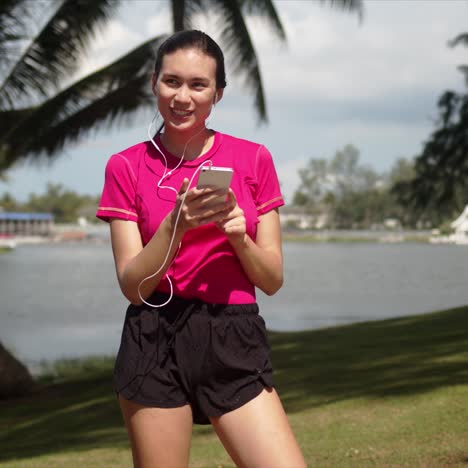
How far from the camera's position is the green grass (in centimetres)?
646

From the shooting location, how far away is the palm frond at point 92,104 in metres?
14.1

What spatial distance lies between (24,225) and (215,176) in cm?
13984

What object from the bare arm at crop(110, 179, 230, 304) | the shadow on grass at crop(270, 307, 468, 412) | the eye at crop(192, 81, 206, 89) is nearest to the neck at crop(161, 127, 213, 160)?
the eye at crop(192, 81, 206, 89)

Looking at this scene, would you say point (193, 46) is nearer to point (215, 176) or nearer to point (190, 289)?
point (215, 176)

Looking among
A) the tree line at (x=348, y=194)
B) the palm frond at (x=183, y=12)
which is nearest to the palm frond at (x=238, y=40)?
the palm frond at (x=183, y=12)

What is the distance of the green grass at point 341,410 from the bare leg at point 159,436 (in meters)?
3.49

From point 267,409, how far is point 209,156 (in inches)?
29.5

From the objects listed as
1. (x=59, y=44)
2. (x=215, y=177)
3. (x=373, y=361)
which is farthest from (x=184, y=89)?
(x=59, y=44)

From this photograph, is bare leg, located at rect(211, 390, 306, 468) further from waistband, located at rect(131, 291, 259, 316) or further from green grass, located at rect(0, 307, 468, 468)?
green grass, located at rect(0, 307, 468, 468)

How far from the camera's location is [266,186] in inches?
107

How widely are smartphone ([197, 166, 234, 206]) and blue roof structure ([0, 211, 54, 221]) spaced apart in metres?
129

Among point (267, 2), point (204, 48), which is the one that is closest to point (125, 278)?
point (204, 48)

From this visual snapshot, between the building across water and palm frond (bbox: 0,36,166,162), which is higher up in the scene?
palm frond (bbox: 0,36,166,162)

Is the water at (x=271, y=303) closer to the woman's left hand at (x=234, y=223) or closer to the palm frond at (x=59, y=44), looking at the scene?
the palm frond at (x=59, y=44)
